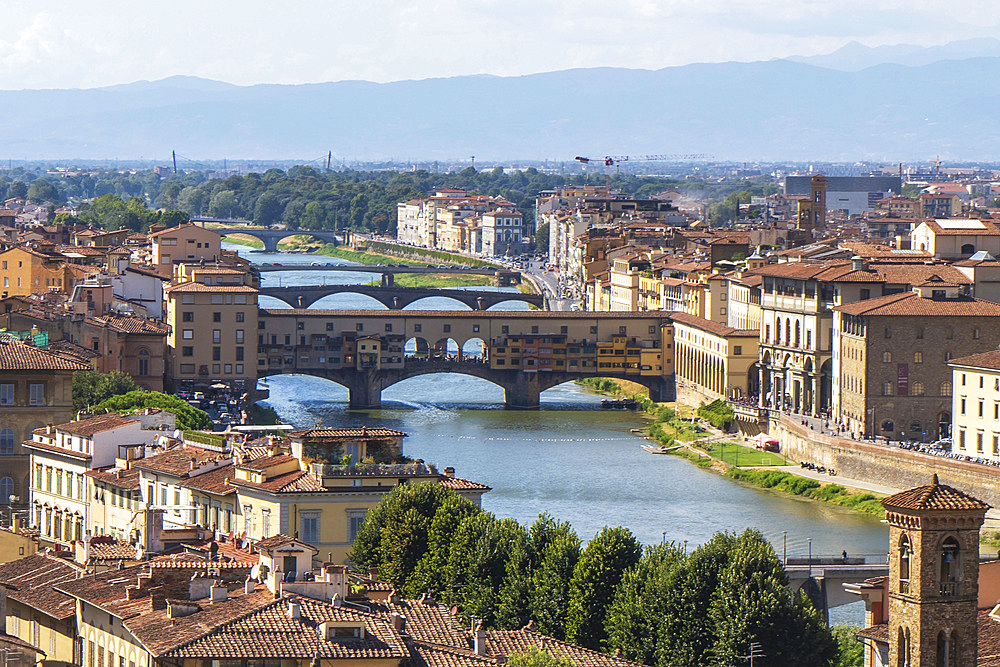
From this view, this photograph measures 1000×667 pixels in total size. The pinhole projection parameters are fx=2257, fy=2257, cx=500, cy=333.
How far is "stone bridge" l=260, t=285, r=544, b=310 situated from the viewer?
275 ft

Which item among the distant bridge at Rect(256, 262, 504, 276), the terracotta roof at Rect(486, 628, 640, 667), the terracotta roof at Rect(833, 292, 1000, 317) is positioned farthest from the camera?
the distant bridge at Rect(256, 262, 504, 276)

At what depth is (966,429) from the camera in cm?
4659

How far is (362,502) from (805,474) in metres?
22.8

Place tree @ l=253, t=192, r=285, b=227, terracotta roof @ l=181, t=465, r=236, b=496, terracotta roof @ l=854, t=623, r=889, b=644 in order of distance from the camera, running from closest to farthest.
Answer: terracotta roof @ l=854, t=623, r=889, b=644 → terracotta roof @ l=181, t=465, r=236, b=496 → tree @ l=253, t=192, r=285, b=227

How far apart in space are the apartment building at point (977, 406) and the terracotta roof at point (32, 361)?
65.1ft

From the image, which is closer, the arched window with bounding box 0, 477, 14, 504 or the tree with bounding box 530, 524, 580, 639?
the tree with bounding box 530, 524, 580, 639

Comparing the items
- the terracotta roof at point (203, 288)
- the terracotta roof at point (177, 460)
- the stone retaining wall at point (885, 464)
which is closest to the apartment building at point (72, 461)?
the terracotta roof at point (177, 460)

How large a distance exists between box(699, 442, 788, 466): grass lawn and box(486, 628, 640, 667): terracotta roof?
3118 cm

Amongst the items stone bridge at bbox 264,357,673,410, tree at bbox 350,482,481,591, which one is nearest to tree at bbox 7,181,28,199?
stone bridge at bbox 264,357,673,410

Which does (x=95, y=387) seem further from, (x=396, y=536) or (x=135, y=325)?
(x=396, y=536)

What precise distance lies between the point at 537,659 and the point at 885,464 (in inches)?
1187

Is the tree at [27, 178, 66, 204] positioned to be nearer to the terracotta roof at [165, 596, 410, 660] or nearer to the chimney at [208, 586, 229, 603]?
the chimney at [208, 586, 229, 603]

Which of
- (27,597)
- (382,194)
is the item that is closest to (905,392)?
(27,597)

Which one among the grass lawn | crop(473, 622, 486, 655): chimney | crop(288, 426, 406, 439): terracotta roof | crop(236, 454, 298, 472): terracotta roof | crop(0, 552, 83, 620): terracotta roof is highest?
crop(288, 426, 406, 439): terracotta roof
